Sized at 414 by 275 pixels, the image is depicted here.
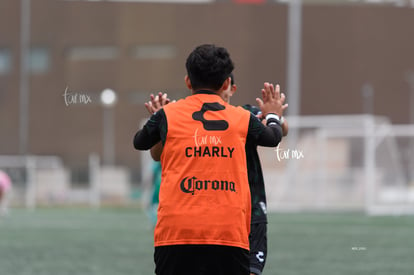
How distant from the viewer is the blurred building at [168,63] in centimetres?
3170

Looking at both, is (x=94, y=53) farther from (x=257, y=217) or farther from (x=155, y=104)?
(x=155, y=104)

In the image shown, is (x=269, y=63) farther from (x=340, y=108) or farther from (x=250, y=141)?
(x=250, y=141)

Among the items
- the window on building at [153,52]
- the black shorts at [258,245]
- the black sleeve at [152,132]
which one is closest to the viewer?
the black sleeve at [152,132]

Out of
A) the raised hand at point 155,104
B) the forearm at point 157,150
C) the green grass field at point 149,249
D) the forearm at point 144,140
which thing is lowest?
the green grass field at point 149,249

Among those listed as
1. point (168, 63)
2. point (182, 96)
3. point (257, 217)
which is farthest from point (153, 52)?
point (257, 217)

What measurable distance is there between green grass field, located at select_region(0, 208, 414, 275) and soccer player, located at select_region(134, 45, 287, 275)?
2.37 metres

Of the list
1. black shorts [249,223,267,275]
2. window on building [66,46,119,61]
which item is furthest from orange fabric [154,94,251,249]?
window on building [66,46,119,61]

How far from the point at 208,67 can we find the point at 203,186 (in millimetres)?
523

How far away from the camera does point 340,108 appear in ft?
143

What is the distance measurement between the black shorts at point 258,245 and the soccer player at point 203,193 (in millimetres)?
1196

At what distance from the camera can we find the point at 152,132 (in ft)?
13.3

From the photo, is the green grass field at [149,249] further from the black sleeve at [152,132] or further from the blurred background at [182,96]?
the black sleeve at [152,132]

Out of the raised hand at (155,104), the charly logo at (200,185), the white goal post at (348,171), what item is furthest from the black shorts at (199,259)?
the white goal post at (348,171)

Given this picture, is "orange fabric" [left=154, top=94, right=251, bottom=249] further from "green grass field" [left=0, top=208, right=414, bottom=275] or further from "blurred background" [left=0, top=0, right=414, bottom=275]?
"green grass field" [left=0, top=208, right=414, bottom=275]
